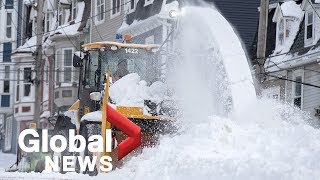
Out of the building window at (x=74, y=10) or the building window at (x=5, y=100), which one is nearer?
the building window at (x=74, y=10)

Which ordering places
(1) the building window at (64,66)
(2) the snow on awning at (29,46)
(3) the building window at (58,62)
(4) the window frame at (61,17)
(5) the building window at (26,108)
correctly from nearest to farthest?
1. (1) the building window at (64,66)
2. (3) the building window at (58,62)
3. (4) the window frame at (61,17)
4. (2) the snow on awning at (29,46)
5. (5) the building window at (26,108)

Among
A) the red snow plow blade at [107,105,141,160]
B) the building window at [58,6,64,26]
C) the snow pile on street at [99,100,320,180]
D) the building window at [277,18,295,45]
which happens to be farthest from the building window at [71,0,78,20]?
the snow pile on street at [99,100,320,180]

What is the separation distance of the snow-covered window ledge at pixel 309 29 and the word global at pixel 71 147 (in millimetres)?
12424

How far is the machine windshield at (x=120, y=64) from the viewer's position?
→ 52.8 feet

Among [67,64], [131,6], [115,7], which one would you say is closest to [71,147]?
[131,6]

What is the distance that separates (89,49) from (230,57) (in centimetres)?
454

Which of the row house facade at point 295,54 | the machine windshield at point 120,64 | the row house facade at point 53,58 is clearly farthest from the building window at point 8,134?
the machine windshield at point 120,64

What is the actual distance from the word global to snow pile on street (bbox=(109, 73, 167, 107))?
0.93m

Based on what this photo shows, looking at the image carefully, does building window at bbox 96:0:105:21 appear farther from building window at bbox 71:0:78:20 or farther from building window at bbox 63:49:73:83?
building window at bbox 71:0:78:20

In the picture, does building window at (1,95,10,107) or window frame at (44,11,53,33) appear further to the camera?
building window at (1,95,10,107)

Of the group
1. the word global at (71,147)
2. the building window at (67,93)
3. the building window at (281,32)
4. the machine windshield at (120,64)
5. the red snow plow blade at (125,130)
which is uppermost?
the building window at (281,32)

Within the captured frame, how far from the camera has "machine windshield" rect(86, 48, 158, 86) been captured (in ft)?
52.8

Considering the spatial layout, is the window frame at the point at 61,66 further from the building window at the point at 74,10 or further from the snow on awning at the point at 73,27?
the building window at the point at 74,10

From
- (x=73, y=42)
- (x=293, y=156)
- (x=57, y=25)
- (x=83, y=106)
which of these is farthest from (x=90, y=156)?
(x=57, y=25)
